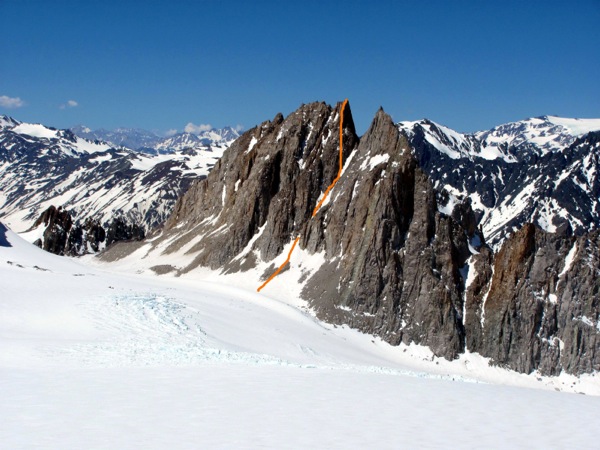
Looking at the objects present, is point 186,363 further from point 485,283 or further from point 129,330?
point 485,283

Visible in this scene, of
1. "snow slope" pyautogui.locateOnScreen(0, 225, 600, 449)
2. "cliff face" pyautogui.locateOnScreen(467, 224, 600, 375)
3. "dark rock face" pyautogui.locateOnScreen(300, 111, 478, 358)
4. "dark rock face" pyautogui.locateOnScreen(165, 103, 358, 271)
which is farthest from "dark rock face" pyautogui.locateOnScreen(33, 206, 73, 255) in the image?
"cliff face" pyautogui.locateOnScreen(467, 224, 600, 375)

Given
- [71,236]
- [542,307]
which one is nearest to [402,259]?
[542,307]

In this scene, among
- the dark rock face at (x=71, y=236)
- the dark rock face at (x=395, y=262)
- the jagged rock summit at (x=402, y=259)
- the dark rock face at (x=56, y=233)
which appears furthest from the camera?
the dark rock face at (x=71, y=236)

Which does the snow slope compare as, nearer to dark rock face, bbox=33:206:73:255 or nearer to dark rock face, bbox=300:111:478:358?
dark rock face, bbox=300:111:478:358

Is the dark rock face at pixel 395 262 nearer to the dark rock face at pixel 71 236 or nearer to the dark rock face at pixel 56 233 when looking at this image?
the dark rock face at pixel 71 236

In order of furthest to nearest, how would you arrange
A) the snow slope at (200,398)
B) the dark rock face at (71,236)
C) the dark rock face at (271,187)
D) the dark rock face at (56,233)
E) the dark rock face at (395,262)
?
the dark rock face at (71,236), the dark rock face at (56,233), the dark rock face at (271,187), the dark rock face at (395,262), the snow slope at (200,398)

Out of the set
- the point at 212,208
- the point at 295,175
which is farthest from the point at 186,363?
the point at 212,208

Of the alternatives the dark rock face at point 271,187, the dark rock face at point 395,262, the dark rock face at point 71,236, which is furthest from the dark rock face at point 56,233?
the dark rock face at point 395,262

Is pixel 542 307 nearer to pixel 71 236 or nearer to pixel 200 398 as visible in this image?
pixel 200 398
